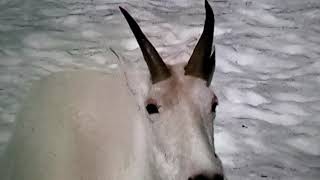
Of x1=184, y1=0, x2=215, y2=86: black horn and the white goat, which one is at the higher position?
x1=184, y1=0, x2=215, y2=86: black horn

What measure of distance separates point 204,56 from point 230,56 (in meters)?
3.00

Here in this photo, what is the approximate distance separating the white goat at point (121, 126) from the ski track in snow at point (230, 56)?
1.28 feet

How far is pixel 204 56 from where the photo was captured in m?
3.01

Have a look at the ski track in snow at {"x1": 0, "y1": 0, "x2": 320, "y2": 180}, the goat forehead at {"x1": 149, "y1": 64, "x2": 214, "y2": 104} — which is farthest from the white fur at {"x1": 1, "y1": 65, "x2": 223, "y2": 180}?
the ski track in snow at {"x1": 0, "y1": 0, "x2": 320, "y2": 180}

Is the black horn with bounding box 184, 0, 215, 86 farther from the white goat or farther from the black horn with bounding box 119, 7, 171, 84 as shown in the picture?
the black horn with bounding box 119, 7, 171, 84

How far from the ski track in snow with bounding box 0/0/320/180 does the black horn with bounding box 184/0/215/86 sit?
0.36m

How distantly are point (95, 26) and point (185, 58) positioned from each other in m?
3.55

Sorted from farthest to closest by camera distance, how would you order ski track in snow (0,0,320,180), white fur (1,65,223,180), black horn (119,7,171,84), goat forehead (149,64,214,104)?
ski track in snow (0,0,320,180) → black horn (119,7,171,84) → goat forehead (149,64,214,104) → white fur (1,65,223,180)

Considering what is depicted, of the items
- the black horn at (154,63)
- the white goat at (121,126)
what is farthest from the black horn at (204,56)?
the black horn at (154,63)

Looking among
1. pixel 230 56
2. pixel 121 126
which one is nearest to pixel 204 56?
pixel 121 126

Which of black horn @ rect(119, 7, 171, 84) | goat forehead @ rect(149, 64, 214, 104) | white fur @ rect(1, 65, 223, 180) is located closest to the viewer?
white fur @ rect(1, 65, 223, 180)

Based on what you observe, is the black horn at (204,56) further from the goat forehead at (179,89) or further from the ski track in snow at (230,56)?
the ski track in snow at (230,56)

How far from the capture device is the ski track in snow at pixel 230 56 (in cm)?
461

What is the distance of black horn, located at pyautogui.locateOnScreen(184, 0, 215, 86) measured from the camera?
2930 millimetres
